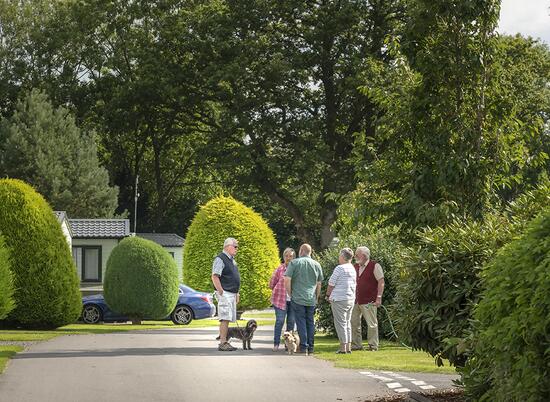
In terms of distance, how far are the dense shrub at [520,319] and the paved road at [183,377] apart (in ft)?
14.4

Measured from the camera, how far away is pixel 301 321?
20.9 m

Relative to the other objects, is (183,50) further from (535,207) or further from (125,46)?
(535,207)

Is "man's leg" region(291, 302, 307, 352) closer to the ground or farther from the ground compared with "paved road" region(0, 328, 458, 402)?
farther from the ground

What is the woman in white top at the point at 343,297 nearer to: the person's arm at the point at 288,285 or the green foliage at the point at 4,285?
the person's arm at the point at 288,285

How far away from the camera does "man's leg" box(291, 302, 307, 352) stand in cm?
2059

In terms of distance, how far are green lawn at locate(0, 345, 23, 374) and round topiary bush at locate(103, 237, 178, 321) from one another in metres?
14.3

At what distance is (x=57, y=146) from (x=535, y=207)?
54.0m

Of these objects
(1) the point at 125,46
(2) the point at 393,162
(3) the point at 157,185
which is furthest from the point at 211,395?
(3) the point at 157,185

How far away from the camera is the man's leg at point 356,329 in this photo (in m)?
22.0

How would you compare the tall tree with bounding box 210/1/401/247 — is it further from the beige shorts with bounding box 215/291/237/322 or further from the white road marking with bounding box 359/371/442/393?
the white road marking with bounding box 359/371/442/393

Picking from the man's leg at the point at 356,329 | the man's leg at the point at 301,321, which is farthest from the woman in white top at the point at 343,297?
the man's leg at the point at 356,329

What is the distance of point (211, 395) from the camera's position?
43.1 ft

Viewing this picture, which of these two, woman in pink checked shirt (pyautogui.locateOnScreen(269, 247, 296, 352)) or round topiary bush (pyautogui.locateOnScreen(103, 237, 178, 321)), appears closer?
woman in pink checked shirt (pyautogui.locateOnScreen(269, 247, 296, 352))

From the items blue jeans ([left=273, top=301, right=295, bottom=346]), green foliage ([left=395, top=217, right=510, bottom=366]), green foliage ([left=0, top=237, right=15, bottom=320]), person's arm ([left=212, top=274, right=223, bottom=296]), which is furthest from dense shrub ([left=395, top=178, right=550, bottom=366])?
green foliage ([left=0, top=237, right=15, bottom=320])
